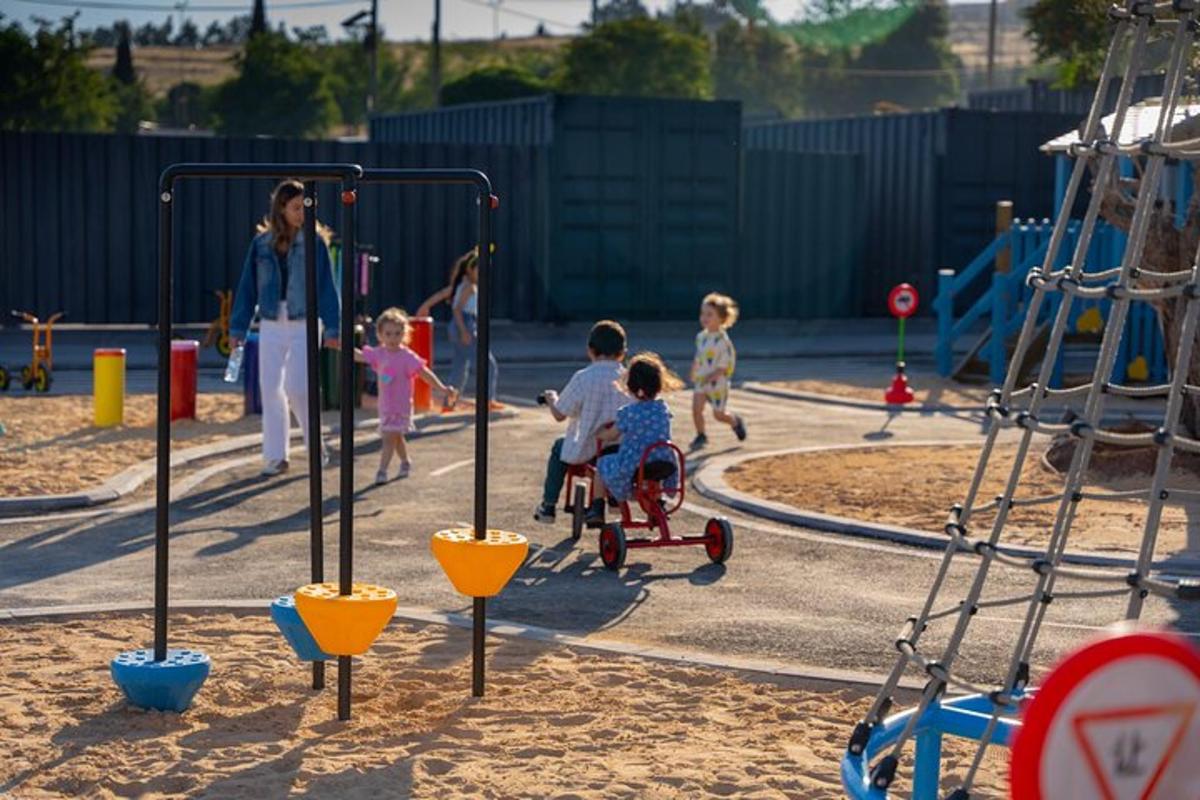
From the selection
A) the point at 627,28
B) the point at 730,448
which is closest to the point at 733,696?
the point at 730,448

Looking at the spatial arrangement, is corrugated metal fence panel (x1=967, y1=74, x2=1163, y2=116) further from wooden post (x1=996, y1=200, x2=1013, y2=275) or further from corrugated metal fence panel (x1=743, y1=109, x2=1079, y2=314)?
wooden post (x1=996, y1=200, x2=1013, y2=275)

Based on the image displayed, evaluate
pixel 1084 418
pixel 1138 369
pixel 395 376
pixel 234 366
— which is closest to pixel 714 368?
pixel 395 376

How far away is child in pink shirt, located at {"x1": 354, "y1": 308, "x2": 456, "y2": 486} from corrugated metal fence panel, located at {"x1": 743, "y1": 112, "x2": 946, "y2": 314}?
18.1 meters

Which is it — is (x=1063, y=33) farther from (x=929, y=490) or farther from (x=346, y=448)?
(x=346, y=448)

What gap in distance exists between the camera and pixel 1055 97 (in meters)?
42.1

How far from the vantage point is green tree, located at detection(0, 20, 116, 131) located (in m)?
63.5

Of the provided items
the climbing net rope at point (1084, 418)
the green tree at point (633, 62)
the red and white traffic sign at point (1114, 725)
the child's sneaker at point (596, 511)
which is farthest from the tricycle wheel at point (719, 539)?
the green tree at point (633, 62)

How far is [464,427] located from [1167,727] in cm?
1293

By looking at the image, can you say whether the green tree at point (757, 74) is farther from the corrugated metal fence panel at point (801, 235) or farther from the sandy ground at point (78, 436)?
the sandy ground at point (78, 436)

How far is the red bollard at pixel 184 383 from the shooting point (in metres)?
16.9

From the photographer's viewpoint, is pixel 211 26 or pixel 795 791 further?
pixel 211 26

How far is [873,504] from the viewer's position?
13148 millimetres

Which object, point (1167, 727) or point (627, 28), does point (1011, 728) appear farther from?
point (627, 28)

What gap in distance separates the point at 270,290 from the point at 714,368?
13.9 ft
